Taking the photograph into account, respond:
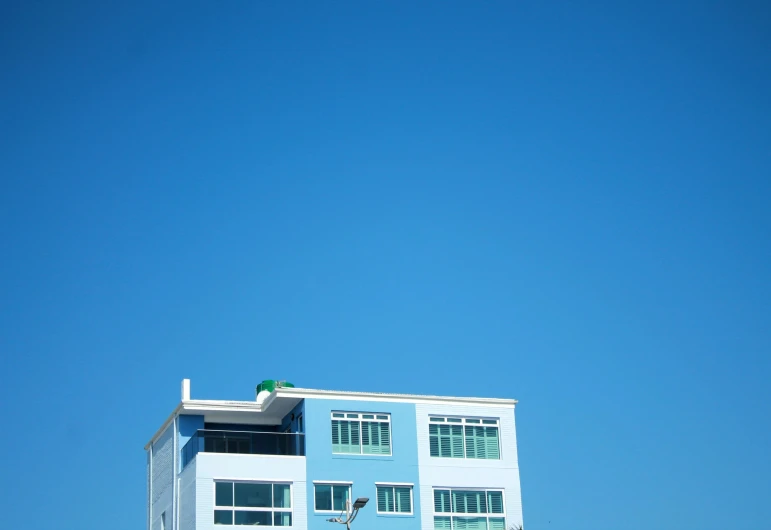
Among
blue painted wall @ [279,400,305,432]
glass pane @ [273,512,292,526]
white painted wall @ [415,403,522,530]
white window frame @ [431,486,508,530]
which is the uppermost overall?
blue painted wall @ [279,400,305,432]

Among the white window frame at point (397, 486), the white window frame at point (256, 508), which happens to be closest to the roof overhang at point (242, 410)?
the white window frame at point (256, 508)

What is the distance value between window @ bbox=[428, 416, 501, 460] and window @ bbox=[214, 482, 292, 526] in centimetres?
610

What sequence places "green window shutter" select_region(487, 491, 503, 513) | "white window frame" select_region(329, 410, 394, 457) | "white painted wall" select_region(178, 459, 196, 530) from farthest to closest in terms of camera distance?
1. "green window shutter" select_region(487, 491, 503, 513)
2. "white window frame" select_region(329, 410, 394, 457)
3. "white painted wall" select_region(178, 459, 196, 530)

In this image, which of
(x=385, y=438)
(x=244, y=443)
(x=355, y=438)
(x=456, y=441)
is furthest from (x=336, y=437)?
(x=456, y=441)

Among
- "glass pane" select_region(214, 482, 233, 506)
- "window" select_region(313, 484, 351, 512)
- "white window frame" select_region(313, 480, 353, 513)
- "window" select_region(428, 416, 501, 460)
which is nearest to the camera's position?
"glass pane" select_region(214, 482, 233, 506)

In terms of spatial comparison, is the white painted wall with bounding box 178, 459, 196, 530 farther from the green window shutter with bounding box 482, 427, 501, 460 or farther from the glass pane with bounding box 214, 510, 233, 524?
the green window shutter with bounding box 482, 427, 501, 460

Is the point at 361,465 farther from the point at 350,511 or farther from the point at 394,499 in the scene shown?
the point at 350,511

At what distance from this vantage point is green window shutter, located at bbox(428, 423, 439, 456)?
43875mm

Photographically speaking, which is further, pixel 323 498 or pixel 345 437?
pixel 345 437

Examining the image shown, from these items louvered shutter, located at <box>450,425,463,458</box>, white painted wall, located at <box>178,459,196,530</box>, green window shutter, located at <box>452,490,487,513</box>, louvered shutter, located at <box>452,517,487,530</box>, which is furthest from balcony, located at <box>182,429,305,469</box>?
louvered shutter, located at <box>452,517,487,530</box>

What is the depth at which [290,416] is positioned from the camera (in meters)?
44.2

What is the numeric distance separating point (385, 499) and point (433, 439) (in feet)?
10.2

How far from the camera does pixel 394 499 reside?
4253cm

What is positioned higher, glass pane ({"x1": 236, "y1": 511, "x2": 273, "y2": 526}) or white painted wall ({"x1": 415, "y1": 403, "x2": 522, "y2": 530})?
white painted wall ({"x1": 415, "y1": 403, "x2": 522, "y2": 530})
